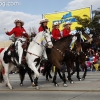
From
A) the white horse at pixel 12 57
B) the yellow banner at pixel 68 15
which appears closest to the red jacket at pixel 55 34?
the white horse at pixel 12 57

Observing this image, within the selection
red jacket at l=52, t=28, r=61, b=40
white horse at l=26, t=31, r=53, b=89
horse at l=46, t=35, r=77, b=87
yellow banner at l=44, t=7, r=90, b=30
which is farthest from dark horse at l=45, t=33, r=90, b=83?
yellow banner at l=44, t=7, r=90, b=30

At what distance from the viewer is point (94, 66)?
22.9 metres

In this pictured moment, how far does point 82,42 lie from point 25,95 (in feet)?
15.3

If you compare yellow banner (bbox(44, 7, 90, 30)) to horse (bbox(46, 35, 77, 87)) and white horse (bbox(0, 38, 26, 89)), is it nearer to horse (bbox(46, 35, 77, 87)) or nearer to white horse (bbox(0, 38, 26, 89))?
horse (bbox(46, 35, 77, 87))

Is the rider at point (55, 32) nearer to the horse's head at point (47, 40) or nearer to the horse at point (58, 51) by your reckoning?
the horse at point (58, 51)

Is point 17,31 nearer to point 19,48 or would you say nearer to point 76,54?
point 19,48

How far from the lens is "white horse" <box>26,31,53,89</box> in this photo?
11297 mm

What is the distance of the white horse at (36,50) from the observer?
11.3m

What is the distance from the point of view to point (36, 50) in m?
11.6

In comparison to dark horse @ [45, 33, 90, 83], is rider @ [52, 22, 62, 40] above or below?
above

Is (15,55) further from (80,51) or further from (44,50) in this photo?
(80,51)

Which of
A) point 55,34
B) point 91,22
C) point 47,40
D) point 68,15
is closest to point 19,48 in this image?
point 47,40

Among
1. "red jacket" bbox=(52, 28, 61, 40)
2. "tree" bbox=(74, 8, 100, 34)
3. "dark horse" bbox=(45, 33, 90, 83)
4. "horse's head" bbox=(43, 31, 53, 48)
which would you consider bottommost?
"dark horse" bbox=(45, 33, 90, 83)

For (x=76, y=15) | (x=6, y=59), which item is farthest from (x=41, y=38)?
(x=76, y=15)
